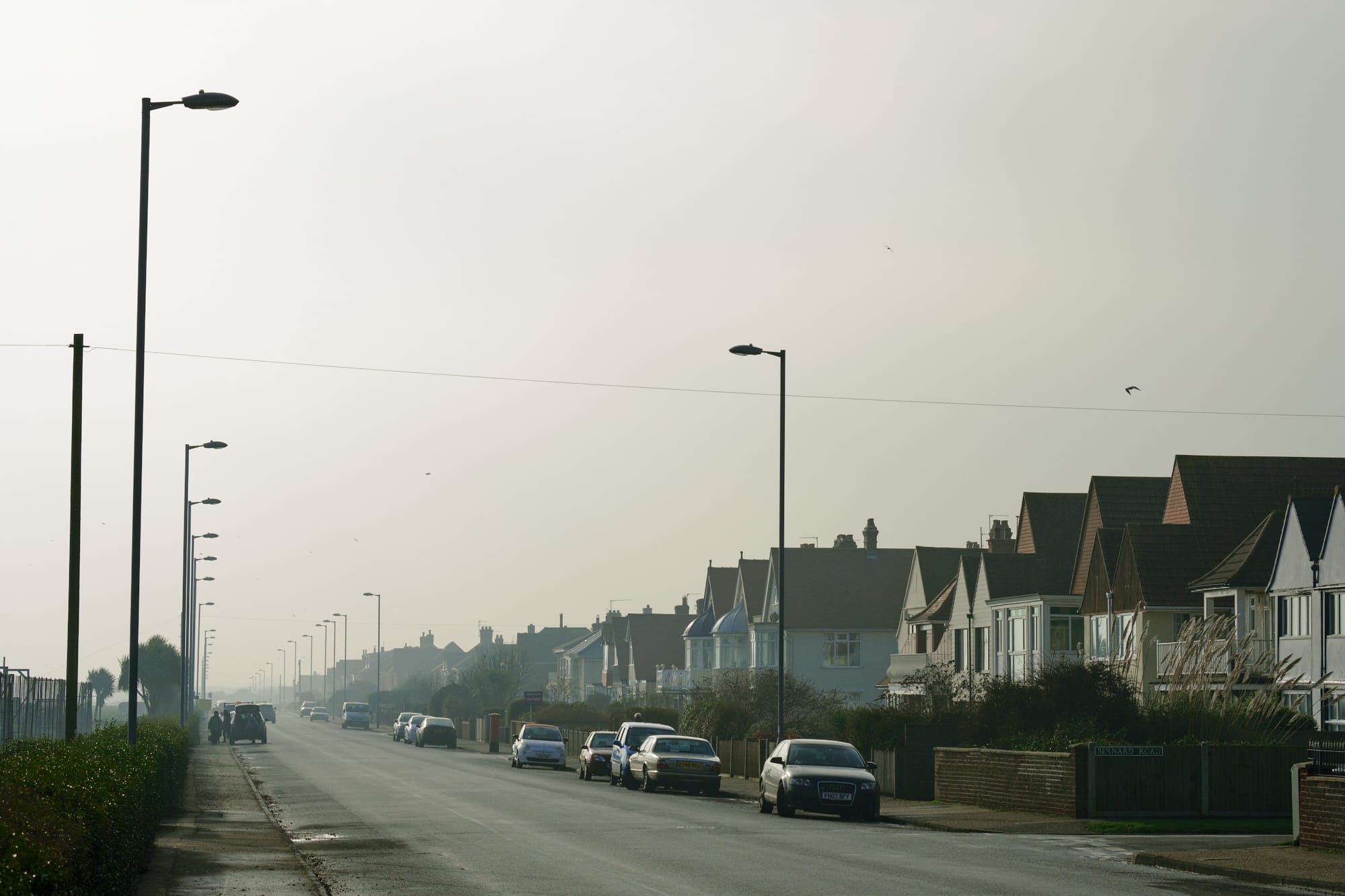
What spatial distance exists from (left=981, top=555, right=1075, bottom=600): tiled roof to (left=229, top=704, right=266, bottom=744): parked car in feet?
134

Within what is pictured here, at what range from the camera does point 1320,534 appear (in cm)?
4019

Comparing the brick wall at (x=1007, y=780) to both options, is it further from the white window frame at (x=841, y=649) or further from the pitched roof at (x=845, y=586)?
the white window frame at (x=841, y=649)

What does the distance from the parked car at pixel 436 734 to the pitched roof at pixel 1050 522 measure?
30.5 m

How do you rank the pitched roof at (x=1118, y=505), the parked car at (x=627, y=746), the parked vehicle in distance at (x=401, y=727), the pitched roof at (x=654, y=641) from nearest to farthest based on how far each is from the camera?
the parked car at (x=627, y=746) → the pitched roof at (x=1118, y=505) → the parked vehicle in distance at (x=401, y=727) → the pitched roof at (x=654, y=641)

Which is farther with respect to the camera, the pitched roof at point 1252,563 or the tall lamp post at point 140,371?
the pitched roof at point 1252,563

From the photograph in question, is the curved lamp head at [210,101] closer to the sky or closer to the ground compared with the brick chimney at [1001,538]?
closer to the sky

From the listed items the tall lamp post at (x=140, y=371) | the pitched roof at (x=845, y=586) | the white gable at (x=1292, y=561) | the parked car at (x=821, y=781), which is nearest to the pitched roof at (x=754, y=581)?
the pitched roof at (x=845, y=586)

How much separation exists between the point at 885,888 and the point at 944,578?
2190 inches

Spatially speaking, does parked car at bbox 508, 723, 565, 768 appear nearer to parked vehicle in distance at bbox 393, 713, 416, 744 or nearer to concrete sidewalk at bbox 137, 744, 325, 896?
concrete sidewalk at bbox 137, 744, 325, 896

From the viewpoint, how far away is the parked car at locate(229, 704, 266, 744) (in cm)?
8125

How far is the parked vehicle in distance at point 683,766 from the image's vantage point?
121ft

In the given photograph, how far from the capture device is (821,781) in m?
28.5

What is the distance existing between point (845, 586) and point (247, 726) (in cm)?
3155

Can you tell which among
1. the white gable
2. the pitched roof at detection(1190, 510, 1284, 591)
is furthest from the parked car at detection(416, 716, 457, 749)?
the white gable
